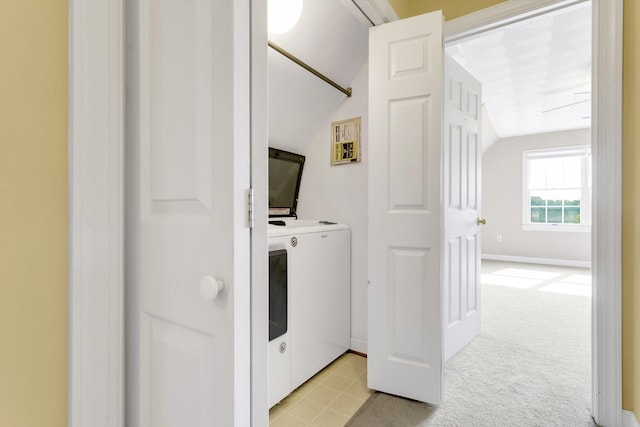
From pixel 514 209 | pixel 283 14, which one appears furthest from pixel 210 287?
pixel 514 209

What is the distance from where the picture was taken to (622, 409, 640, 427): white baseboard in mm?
1347

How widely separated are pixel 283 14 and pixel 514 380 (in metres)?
2.59

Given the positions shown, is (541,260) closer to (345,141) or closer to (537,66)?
(537,66)

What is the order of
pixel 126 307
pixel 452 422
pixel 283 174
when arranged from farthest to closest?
pixel 283 174 → pixel 452 422 → pixel 126 307

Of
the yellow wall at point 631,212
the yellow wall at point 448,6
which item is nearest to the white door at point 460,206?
the yellow wall at point 448,6

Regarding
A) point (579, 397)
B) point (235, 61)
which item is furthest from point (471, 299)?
point (235, 61)

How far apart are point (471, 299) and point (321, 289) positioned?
1.40 metres

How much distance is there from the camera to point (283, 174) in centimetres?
233

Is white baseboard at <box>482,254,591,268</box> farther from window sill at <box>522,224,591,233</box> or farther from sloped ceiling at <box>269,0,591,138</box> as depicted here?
sloped ceiling at <box>269,0,591,138</box>

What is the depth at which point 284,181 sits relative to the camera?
7.73 ft

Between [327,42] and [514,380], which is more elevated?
[327,42]

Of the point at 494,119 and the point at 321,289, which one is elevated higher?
the point at 494,119

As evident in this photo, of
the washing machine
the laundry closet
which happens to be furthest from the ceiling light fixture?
the washing machine
